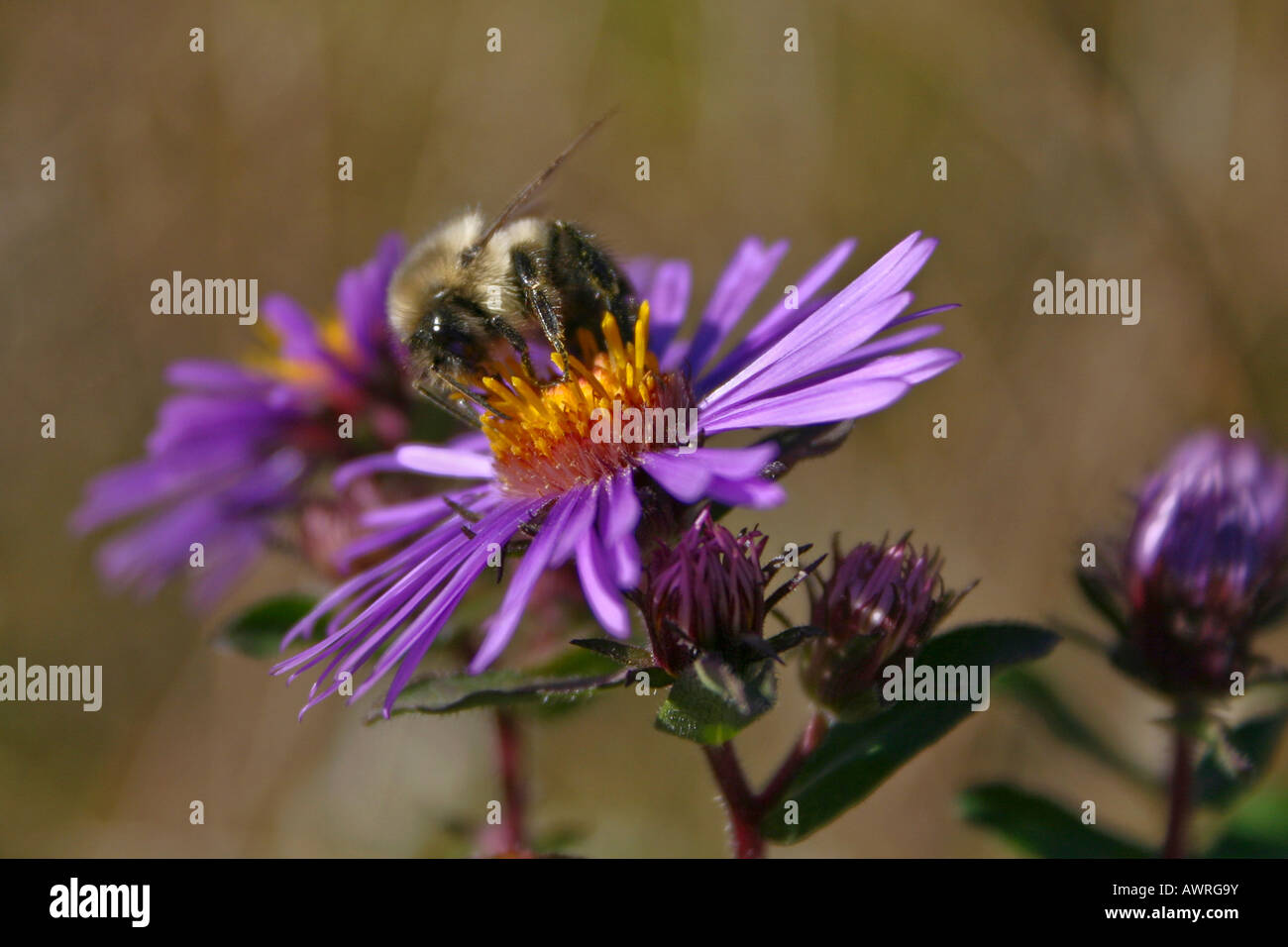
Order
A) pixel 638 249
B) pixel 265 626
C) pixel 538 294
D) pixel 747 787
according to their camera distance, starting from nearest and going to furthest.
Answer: pixel 747 787, pixel 538 294, pixel 265 626, pixel 638 249

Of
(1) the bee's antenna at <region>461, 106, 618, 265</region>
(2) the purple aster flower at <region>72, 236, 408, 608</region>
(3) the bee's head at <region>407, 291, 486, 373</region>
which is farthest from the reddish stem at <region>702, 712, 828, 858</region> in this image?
(2) the purple aster flower at <region>72, 236, 408, 608</region>

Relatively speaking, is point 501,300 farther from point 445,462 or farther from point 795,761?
point 795,761

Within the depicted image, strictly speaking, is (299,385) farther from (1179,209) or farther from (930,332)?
(1179,209)

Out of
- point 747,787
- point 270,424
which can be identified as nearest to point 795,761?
point 747,787

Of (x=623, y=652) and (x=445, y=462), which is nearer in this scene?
(x=623, y=652)

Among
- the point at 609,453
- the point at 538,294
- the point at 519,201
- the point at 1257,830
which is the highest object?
the point at 519,201

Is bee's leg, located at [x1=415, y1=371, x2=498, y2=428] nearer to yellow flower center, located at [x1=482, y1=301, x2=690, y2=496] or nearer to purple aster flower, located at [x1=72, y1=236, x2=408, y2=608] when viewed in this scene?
yellow flower center, located at [x1=482, y1=301, x2=690, y2=496]

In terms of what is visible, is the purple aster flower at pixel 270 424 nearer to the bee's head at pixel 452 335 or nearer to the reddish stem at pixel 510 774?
the bee's head at pixel 452 335
